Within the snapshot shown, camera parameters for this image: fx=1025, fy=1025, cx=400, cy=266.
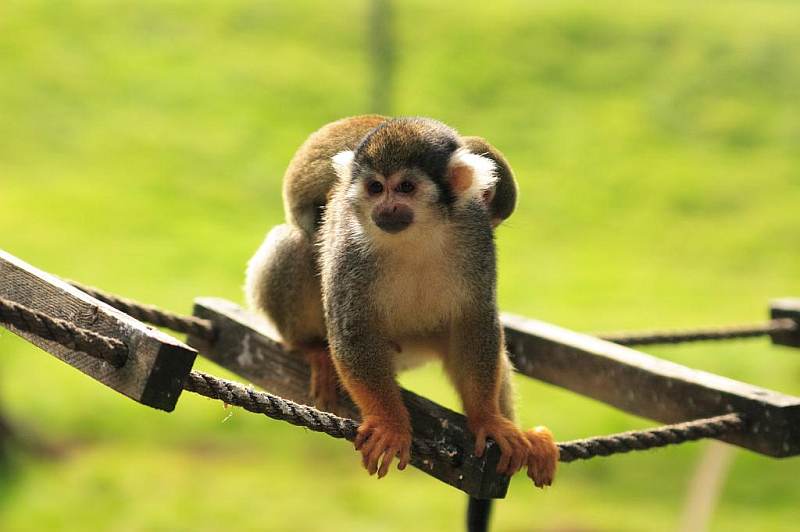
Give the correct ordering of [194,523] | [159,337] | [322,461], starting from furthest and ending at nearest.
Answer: [322,461] → [194,523] → [159,337]

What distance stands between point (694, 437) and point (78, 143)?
28.6 feet

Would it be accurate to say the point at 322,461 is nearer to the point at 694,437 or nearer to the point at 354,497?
the point at 354,497

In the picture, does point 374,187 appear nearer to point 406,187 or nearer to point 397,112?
point 406,187

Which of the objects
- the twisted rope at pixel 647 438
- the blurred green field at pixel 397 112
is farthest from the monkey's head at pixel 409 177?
the blurred green field at pixel 397 112

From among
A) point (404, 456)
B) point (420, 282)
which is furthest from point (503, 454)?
point (420, 282)

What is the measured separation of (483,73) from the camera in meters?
11.0

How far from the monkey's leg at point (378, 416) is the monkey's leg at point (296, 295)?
16.2 inches

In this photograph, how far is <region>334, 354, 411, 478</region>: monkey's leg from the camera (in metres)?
2.58

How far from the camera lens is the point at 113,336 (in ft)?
7.34

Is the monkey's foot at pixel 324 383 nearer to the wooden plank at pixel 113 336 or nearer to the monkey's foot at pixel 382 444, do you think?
the monkey's foot at pixel 382 444

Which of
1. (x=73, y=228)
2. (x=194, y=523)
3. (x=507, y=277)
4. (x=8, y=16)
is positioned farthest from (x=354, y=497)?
(x=8, y=16)

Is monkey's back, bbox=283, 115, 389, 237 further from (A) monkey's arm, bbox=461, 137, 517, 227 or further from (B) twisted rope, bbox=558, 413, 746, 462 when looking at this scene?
(B) twisted rope, bbox=558, 413, 746, 462

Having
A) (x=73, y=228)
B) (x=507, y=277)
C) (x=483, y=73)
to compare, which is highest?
(x=483, y=73)

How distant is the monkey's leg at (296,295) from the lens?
3.29 metres
